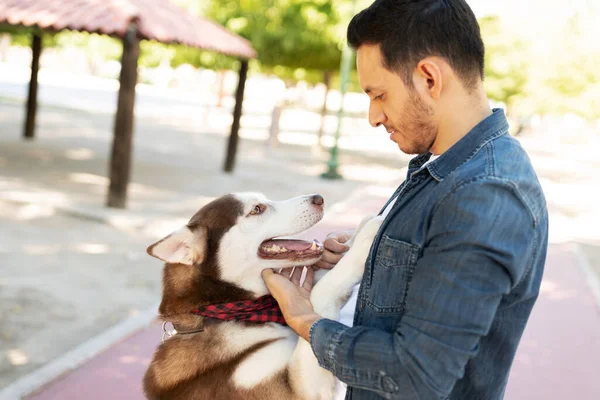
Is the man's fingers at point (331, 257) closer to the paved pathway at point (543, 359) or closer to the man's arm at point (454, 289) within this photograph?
the paved pathway at point (543, 359)

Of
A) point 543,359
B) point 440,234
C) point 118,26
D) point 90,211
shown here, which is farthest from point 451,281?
point 118,26

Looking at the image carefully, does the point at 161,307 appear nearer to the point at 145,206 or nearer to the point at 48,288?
the point at 48,288

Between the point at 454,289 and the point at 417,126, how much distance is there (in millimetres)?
572

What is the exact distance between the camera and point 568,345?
6969 mm

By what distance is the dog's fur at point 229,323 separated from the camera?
2555 millimetres

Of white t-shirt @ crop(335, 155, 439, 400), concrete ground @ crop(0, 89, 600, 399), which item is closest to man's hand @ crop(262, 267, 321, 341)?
white t-shirt @ crop(335, 155, 439, 400)

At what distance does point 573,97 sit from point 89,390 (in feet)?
93.8

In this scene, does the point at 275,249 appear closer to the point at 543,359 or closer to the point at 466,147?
the point at 466,147

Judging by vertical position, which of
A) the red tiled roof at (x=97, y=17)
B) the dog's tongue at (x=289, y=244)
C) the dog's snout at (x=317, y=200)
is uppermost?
the red tiled roof at (x=97, y=17)

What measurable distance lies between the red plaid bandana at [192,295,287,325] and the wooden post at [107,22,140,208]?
897 cm

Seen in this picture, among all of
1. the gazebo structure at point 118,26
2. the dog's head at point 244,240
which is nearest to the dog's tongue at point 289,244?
the dog's head at point 244,240

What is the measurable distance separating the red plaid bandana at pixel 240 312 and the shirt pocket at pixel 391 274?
3.21 feet

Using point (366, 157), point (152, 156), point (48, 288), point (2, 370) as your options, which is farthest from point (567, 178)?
point (2, 370)

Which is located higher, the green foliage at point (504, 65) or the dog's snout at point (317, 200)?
the green foliage at point (504, 65)
